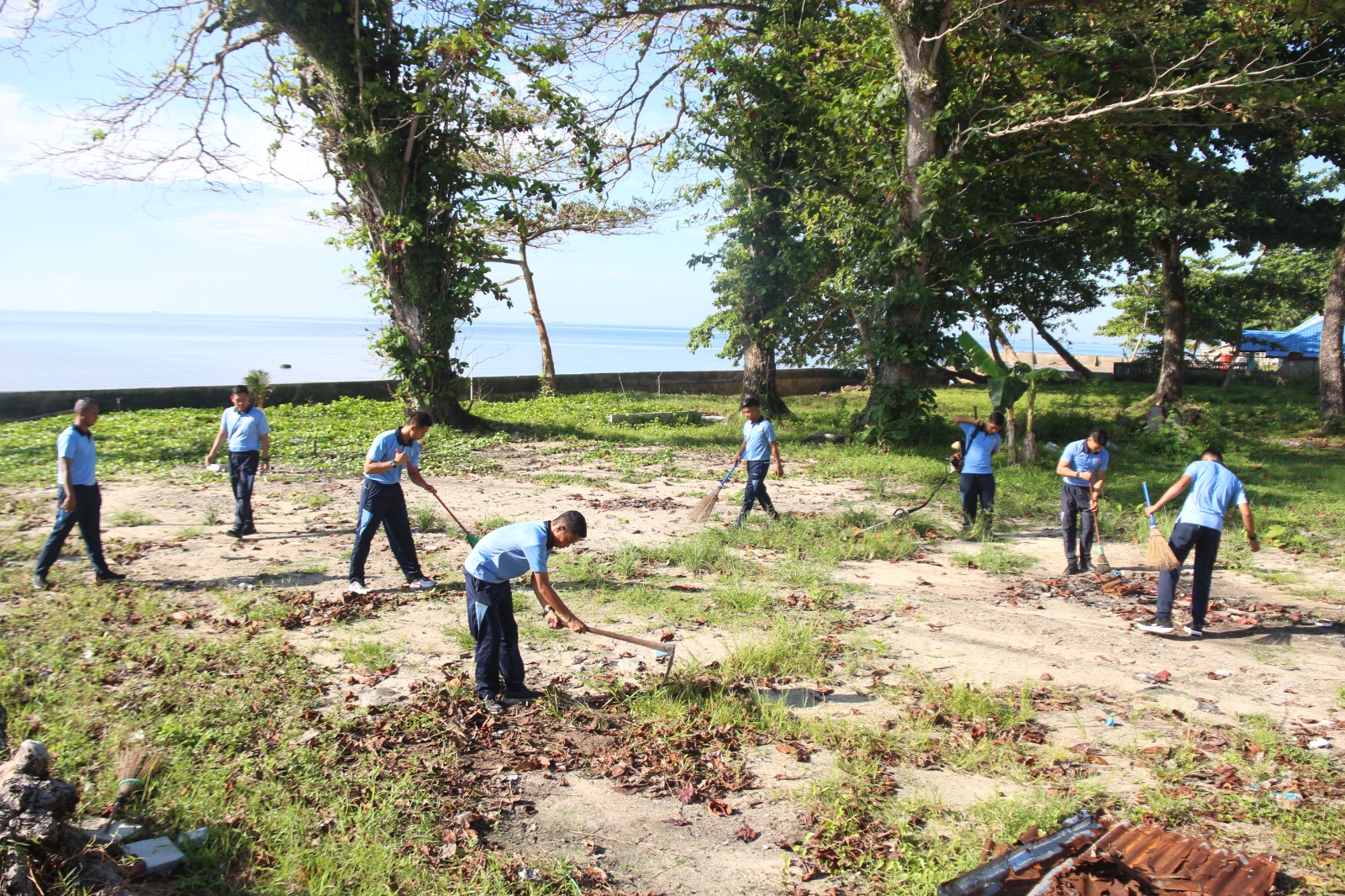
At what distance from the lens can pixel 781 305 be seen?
21578mm

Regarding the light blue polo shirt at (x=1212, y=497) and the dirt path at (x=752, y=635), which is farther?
the light blue polo shirt at (x=1212, y=497)

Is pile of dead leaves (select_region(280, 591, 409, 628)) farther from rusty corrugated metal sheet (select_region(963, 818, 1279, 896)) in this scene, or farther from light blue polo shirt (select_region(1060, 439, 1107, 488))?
light blue polo shirt (select_region(1060, 439, 1107, 488))

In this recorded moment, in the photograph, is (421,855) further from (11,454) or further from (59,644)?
(11,454)

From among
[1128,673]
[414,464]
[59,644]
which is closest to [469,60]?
[414,464]

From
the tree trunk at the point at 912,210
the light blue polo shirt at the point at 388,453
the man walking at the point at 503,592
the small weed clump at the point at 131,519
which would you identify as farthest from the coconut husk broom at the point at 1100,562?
the small weed clump at the point at 131,519

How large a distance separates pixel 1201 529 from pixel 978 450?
371 centimetres

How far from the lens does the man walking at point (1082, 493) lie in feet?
32.5

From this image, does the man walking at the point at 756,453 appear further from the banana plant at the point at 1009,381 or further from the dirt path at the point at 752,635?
the banana plant at the point at 1009,381

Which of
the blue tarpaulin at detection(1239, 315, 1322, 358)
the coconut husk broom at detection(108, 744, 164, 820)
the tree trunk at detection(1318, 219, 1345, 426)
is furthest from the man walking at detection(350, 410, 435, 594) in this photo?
the blue tarpaulin at detection(1239, 315, 1322, 358)

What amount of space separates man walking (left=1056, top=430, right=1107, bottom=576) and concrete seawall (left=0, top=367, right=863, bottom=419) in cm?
1897

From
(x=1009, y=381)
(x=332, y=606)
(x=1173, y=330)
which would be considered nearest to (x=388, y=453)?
(x=332, y=606)

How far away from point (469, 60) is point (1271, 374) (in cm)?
3145

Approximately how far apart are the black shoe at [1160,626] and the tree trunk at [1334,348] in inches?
700

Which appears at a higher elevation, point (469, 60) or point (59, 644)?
point (469, 60)
